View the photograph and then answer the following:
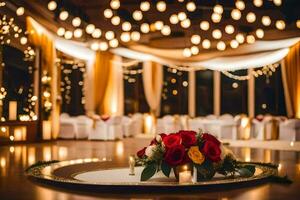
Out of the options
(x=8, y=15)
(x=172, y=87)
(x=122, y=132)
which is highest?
(x=8, y=15)

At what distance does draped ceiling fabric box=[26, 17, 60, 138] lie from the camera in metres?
12.4

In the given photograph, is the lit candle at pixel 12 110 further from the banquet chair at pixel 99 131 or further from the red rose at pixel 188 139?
the red rose at pixel 188 139

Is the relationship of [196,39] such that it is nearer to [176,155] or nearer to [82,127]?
[82,127]

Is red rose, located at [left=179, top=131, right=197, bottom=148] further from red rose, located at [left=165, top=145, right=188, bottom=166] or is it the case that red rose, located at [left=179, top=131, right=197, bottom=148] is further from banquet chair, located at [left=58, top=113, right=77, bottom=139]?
banquet chair, located at [left=58, top=113, right=77, bottom=139]

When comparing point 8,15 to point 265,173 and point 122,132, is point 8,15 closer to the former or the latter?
point 122,132

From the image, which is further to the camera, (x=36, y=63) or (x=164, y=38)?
(x=164, y=38)

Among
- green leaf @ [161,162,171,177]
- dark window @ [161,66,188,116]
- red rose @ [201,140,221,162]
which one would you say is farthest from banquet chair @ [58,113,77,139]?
red rose @ [201,140,221,162]

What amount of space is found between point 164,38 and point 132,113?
3.86 meters

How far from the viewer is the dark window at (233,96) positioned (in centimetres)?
1844

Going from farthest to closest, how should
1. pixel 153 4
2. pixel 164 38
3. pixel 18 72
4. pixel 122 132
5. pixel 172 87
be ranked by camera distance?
pixel 172 87
pixel 164 38
pixel 122 132
pixel 153 4
pixel 18 72

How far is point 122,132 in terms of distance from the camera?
15.6 meters

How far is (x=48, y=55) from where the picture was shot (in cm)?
1293

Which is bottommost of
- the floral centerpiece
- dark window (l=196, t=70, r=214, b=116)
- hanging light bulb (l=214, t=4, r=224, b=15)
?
the floral centerpiece

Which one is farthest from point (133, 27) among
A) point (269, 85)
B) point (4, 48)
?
point (269, 85)
